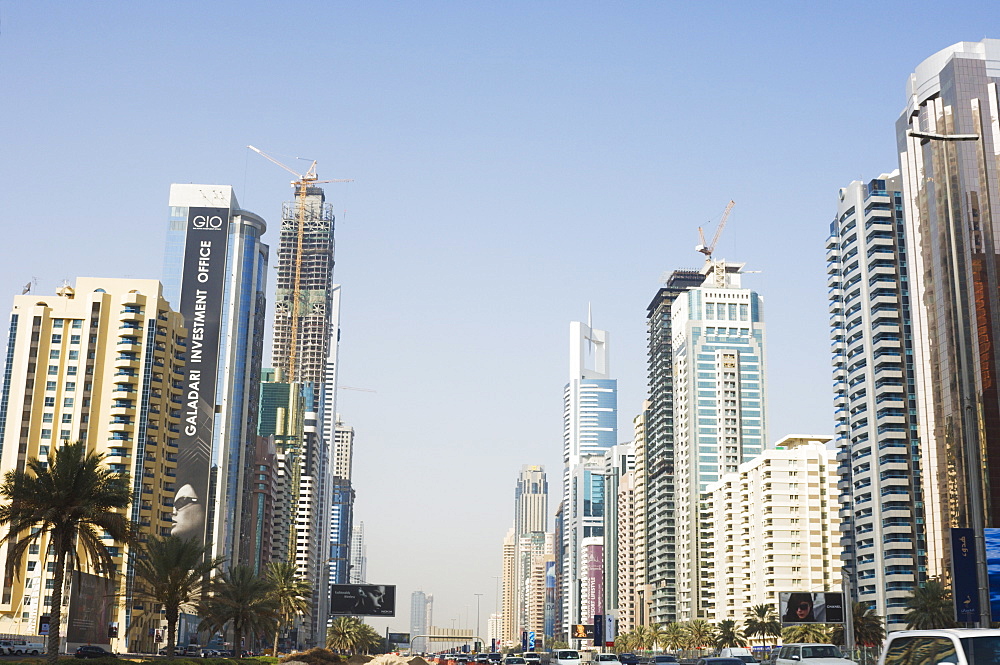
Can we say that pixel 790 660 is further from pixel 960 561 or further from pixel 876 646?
pixel 876 646

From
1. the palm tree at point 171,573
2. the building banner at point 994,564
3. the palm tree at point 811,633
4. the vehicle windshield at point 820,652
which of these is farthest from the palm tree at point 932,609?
the vehicle windshield at point 820,652

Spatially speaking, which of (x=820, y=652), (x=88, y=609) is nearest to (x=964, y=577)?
(x=820, y=652)

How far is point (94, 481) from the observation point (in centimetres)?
5547

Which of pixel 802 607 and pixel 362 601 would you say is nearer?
pixel 802 607

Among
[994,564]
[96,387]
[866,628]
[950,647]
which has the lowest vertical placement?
[866,628]

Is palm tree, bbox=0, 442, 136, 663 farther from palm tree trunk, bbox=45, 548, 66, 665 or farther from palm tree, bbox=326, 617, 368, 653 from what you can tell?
palm tree, bbox=326, 617, 368, 653

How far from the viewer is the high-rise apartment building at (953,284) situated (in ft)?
497

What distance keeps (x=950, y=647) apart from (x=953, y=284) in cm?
15517

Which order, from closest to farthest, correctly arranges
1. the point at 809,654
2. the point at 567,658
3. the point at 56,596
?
1. the point at 809,654
2. the point at 56,596
3. the point at 567,658

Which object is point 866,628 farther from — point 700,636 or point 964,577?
point 964,577

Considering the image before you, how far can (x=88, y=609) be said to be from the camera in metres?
80.5

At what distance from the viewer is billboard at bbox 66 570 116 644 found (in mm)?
76250

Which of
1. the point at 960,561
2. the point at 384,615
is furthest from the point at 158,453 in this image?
the point at 960,561

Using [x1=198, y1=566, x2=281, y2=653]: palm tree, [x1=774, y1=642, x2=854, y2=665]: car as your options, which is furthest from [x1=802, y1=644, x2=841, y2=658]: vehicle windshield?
[x1=198, y1=566, x2=281, y2=653]: palm tree
